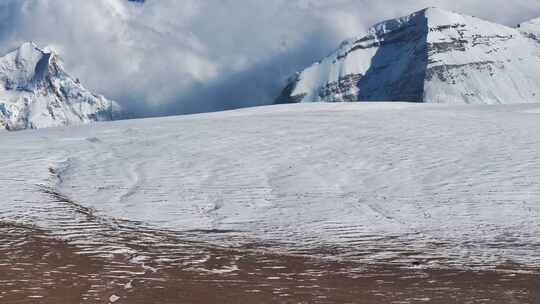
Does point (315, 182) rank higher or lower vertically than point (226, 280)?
higher

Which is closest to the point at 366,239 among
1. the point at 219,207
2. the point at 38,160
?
the point at 219,207

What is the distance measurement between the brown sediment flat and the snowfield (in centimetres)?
140

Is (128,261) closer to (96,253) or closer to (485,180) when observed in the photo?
(96,253)

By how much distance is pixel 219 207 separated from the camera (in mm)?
23094

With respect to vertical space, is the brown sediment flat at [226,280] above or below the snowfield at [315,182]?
below

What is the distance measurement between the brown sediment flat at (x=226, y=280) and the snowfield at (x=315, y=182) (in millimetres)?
1398

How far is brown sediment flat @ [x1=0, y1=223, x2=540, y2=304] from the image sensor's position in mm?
13039

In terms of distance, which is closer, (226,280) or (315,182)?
(226,280)

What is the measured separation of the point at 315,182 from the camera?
27.0 metres

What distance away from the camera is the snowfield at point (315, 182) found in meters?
18.9

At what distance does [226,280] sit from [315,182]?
42.2ft

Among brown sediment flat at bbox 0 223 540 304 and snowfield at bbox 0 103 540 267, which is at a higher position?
snowfield at bbox 0 103 540 267

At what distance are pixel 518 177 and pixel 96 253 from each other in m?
15.2

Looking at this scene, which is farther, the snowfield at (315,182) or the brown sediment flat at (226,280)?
the snowfield at (315,182)
